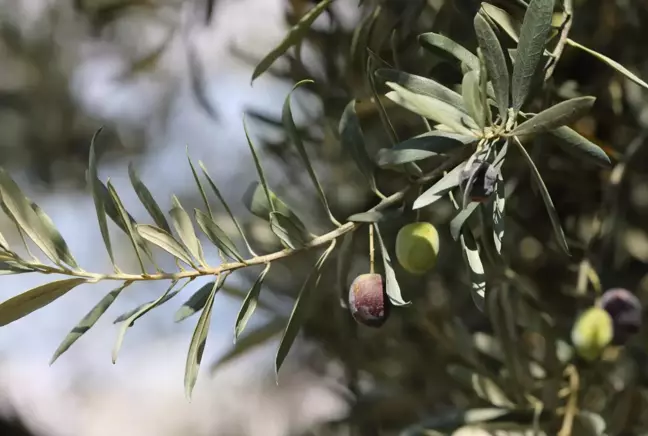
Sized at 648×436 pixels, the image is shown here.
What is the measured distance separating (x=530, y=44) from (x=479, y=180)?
56 millimetres

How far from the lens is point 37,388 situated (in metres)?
1.76

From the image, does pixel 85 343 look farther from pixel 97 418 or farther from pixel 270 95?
pixel 270 95

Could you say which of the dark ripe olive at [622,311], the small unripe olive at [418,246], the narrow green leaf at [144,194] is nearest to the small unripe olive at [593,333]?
the dark ripe olive at [622,311]

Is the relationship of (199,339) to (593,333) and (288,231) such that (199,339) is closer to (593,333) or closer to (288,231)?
(288,231)

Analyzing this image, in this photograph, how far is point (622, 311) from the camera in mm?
395

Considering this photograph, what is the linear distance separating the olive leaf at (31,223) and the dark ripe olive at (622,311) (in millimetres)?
286

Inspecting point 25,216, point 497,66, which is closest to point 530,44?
point 497,66

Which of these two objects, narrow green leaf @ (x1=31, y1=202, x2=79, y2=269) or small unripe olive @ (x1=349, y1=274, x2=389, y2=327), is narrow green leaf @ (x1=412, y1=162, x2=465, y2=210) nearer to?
small unripe olive @ (x1=349, y1=274, x2=389, y2=327)

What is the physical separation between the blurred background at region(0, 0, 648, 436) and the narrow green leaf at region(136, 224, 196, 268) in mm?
35

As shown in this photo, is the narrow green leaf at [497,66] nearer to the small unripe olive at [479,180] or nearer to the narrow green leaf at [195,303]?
the small unripe olive at [479,180]

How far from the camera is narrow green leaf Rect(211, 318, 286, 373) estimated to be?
0.52m

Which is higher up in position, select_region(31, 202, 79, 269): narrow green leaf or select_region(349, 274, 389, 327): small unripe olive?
select_region(31, 202, 79, 269): narrow green leaf

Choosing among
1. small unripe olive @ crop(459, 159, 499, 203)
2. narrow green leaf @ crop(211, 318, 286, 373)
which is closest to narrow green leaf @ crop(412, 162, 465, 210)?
small unripe olive @ crop(459, 159, 499, 203)

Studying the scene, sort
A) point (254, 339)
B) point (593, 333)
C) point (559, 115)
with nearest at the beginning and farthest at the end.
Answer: point (559, 115)
point (593, 333)
point (254, 339)
